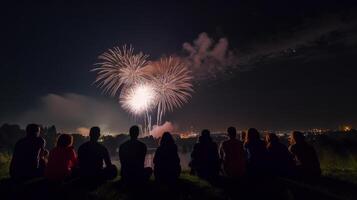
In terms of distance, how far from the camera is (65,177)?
30.6ft

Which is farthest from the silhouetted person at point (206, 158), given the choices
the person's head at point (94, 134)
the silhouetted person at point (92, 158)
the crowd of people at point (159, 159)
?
the person's head at point (94, 134)

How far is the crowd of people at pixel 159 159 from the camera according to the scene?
30.6 ft

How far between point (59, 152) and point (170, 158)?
3937 mm

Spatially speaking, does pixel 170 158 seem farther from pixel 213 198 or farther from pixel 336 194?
pixel 336 194

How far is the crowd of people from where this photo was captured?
934 centimetres

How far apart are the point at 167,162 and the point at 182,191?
169 cm

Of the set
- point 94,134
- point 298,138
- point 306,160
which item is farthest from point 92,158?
point 306,160

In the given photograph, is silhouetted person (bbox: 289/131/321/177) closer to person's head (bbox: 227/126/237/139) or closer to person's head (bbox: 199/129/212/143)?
person's head (bbox: 227/126/237/139)

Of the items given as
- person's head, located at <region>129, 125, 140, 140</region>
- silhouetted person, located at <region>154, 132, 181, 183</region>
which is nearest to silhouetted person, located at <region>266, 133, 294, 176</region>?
silhouetted person, located at <region>154, 132, 181, 183</region>

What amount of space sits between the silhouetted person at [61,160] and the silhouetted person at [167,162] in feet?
10.1

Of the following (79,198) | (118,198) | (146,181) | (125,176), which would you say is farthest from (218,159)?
(79,198)

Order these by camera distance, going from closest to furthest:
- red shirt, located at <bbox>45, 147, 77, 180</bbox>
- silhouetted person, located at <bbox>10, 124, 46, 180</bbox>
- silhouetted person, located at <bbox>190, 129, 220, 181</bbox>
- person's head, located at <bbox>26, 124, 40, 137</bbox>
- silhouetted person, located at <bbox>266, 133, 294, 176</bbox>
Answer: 1. red shirt, located at <bbox>45, 147, 77, 180</bbox>
2. silhouetted person, located at <bbox>10, 124, 46, 180</bbox>
3. person's head, located at <bbox>26, 124, 40, 137</bbox>
4. silhouetted person, located at <bbox>266, 133, 294, 176</bbox>
5. silhouetted person, located at <bbox>190, 129, 220, 181</bbox>

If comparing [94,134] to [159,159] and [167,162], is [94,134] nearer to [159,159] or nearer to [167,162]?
[159,159]

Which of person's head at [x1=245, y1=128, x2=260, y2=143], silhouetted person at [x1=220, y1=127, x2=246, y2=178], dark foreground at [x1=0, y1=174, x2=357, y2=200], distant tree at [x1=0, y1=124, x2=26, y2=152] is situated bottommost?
dark foreground at [x1=0, y1=174, x2=357, y2=200]
